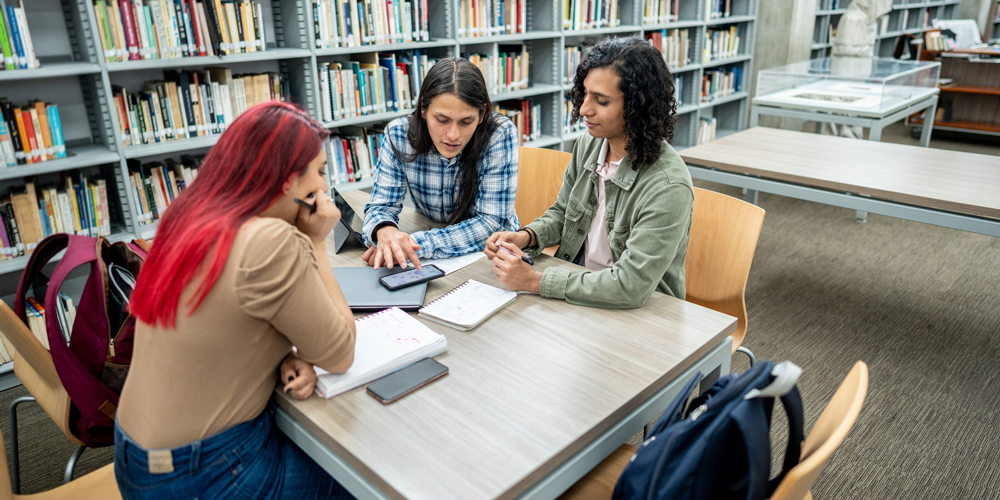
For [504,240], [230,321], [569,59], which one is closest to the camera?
[230,321]

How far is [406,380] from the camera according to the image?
1145 mm

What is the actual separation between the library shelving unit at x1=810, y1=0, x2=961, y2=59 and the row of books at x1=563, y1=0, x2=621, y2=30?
311 cm

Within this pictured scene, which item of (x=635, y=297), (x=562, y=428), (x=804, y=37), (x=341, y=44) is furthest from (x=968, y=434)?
(x=804, y=37)

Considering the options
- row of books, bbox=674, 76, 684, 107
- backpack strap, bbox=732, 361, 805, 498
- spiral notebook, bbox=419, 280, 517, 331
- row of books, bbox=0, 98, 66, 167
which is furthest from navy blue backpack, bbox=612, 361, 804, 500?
row of books, bbox=674, 76, 684, 107

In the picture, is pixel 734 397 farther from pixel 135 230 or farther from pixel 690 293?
pixel 135 230

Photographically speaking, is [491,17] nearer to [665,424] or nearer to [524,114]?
[524,114]

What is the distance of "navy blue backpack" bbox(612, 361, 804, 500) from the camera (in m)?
0.88

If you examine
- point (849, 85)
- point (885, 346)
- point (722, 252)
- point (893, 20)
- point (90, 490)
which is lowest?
point (885, 346)

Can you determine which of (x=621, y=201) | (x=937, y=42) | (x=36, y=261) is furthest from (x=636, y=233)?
(x=937, y=42)

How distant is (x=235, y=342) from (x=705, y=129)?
209 inches

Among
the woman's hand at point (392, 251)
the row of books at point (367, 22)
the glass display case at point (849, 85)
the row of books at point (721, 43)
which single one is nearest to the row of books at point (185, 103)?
the row of books at point (367, 22)

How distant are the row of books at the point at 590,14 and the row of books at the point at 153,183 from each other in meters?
2.53

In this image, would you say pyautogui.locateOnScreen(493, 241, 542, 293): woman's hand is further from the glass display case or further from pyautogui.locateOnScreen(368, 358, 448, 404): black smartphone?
the glass display case

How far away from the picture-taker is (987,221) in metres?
2.17
